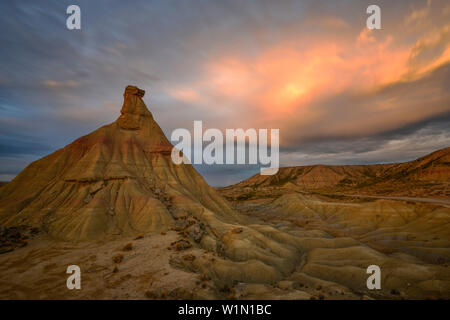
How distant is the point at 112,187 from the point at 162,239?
19.2 meters

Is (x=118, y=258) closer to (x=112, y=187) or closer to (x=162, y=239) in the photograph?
(x=162, y=239)

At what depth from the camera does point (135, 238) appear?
31500 mm

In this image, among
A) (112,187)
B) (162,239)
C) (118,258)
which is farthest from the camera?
(112,187)

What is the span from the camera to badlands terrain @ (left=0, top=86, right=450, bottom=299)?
20.3 m

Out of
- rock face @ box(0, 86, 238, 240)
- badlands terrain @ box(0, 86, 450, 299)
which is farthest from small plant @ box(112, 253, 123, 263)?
rock face @ box(0, 86, 238, 240)

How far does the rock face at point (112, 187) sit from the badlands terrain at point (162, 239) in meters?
0.25

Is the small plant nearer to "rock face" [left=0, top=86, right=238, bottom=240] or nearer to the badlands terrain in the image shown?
the badlands terrain

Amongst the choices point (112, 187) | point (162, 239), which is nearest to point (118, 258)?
point (162, 239)

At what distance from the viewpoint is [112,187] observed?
41.4 meters

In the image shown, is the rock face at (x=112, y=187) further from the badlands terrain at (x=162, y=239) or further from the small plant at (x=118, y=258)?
the small plant at (x=118, y=258)

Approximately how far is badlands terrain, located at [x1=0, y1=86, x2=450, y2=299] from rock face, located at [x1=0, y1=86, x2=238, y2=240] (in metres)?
0.25

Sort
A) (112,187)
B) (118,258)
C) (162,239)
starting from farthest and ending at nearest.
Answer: (112,187) → (162,239) → (118,258)
